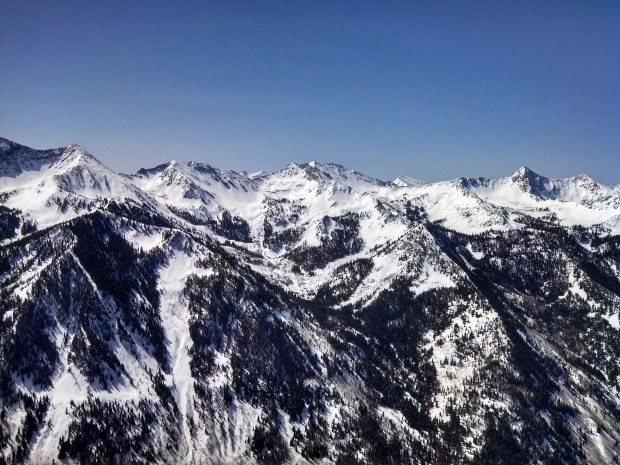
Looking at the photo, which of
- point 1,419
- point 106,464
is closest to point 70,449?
point 106,464

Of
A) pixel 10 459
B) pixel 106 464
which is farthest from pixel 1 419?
pixel 106 464

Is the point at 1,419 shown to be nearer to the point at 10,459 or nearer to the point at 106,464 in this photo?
the point at 10,459

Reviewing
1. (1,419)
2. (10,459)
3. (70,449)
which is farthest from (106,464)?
(1,419)

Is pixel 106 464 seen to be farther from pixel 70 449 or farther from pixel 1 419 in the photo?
pixel 1 419

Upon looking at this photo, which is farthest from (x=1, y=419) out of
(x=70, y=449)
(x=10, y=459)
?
(x=70, y=449)

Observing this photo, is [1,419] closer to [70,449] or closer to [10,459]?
[10,459]

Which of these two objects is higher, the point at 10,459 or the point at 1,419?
the point at 1,419

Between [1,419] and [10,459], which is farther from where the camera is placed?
[1,419]
